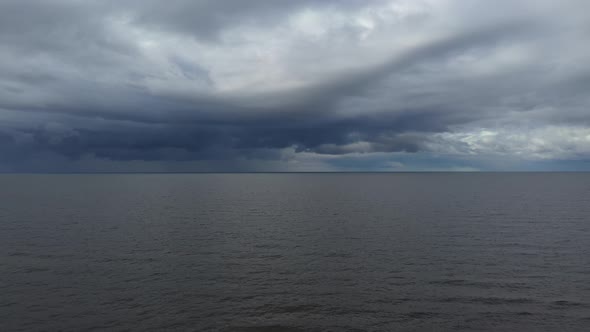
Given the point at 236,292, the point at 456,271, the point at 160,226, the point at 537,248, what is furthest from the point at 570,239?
the point at 160,226

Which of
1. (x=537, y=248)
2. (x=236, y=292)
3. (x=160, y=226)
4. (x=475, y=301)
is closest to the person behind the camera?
(x=475, y=301)

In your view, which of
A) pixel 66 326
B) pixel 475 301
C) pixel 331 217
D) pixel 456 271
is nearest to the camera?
pixel 66 326

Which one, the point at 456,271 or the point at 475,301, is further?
the point at 456,271

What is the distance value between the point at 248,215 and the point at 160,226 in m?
22.0

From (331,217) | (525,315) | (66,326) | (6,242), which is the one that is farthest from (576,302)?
(6,242)

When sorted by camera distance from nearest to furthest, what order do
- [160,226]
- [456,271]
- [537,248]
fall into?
[456,271], [537,248], [160,226]

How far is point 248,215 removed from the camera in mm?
84312

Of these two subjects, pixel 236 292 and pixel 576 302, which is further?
pixel 236 292

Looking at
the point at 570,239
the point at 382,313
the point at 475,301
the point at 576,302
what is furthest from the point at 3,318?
the point at 570,239

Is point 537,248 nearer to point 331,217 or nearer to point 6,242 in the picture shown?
point 331,217

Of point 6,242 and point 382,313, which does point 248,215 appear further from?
point 382,313

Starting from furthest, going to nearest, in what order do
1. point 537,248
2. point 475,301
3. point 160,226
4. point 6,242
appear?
point 160,226
point 6,242
point 537,248
point 475,301

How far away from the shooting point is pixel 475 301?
30922 mm

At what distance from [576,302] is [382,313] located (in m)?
17.0
